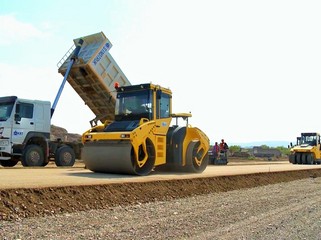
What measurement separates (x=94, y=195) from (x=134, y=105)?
16.2 ft

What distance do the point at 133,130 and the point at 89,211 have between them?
3998mm

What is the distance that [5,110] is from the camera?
15375mm

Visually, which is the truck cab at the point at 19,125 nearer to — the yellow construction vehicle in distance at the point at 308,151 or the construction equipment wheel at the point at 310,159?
the yellow construction vehicle in distance at the point at 308,151

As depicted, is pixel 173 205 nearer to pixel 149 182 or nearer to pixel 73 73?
pixel 149 182

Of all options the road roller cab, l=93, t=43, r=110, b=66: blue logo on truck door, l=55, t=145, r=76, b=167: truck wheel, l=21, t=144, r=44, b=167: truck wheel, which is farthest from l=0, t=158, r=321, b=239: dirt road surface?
l=93, t=43, r=110, b=66: blue logo on truck door

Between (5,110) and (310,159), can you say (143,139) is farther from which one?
(310,159)

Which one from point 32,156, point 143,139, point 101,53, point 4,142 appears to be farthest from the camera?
point 101,53

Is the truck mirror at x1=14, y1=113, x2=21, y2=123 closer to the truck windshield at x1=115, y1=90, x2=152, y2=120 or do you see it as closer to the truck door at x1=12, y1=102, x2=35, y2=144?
the truck door at x1=12, y1=102, x2=35, y2=144

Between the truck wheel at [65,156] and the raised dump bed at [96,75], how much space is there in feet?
6.69

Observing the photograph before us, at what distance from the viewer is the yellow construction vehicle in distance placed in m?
29.7

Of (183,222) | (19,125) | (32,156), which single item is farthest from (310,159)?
(183,222)

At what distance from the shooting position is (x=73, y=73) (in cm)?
1788

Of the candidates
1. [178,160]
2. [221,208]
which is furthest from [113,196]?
[178,160]

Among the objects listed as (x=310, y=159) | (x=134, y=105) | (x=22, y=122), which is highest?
(x=134, y=105)
